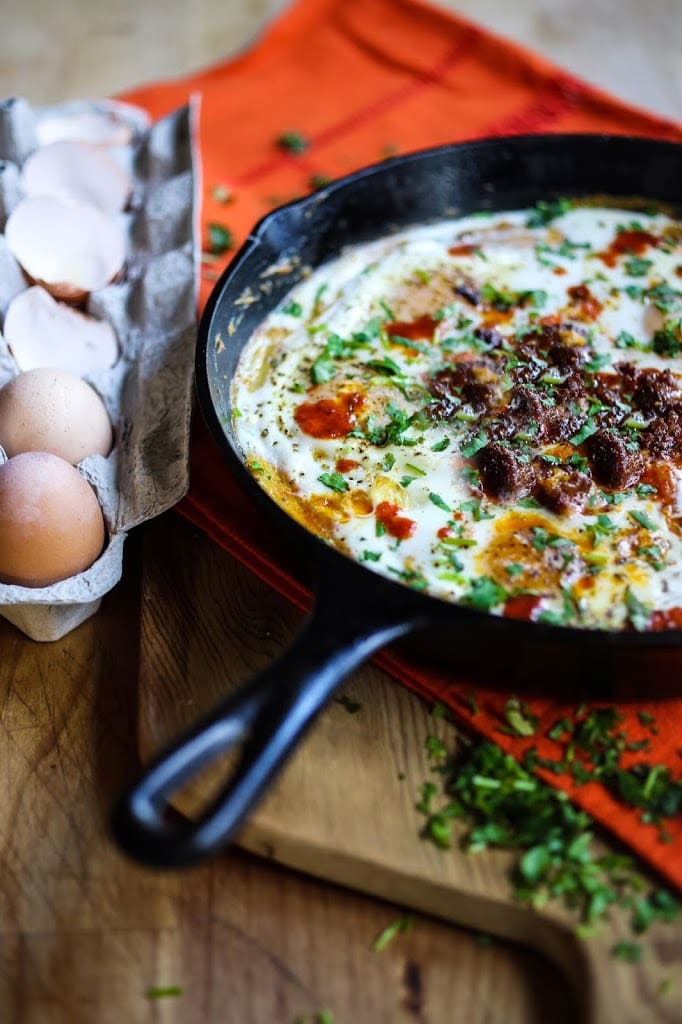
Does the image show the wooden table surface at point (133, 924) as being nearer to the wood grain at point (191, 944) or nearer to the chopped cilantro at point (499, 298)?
the wood grain at point (191, 944)

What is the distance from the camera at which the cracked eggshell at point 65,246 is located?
293 cm

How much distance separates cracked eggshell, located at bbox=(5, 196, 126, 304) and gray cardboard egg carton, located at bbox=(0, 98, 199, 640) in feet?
0.16

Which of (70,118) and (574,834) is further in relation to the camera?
(70,118)

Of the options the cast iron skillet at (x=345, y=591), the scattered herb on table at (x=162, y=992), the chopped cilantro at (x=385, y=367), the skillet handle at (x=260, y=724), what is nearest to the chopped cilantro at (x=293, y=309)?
the cast iron skillet at (x=345, y=591)

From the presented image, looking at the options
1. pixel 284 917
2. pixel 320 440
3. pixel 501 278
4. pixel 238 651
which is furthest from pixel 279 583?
pixel 501 278

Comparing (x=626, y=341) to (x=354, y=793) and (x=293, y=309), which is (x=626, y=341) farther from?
(x=354, y=793)

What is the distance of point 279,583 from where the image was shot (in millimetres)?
2420

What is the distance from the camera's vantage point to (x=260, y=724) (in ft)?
5.63

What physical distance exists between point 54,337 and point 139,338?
9.2 inches

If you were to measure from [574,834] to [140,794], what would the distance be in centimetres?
86

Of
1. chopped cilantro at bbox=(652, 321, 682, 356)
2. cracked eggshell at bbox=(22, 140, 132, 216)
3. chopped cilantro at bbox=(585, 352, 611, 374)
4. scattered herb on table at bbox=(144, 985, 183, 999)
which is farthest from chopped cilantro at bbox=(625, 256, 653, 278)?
scattered herb on table at bbox=(144, 985, 183, 999)

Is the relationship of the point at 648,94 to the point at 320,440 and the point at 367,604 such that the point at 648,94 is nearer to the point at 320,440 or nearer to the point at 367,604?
the point at 320,440

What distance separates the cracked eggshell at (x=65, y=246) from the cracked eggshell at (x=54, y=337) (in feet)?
0.22

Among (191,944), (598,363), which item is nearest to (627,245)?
(598,363)
